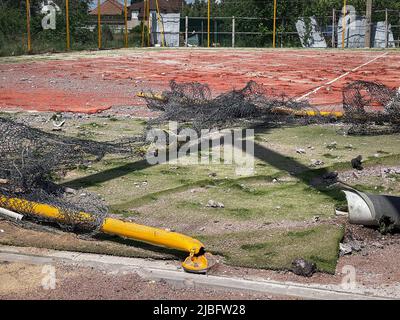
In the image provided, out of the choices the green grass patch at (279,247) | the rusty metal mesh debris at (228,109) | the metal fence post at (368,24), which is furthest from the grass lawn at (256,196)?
the metal fence post at (368,24)

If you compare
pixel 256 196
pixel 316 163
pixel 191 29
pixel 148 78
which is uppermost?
pixel 191 29

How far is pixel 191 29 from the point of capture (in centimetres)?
4475

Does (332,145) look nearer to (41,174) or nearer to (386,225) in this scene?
(386,225)

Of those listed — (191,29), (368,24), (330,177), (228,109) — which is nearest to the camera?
(330,177)

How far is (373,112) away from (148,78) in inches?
381

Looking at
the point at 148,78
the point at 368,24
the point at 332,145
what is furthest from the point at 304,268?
the point at 368,24

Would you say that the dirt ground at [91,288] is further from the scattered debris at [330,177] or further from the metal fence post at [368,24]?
the metal fence post at [368,24]

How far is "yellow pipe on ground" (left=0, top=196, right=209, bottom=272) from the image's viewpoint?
4.55m

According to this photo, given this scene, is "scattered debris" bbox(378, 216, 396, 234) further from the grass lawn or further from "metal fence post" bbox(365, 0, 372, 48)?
"metal fence post" bbox(365, 0, 372, 48)

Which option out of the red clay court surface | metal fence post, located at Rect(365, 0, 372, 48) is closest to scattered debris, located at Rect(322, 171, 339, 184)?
the red clay court surface

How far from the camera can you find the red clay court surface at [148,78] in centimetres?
1362

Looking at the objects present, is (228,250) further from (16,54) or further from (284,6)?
(284,6)
